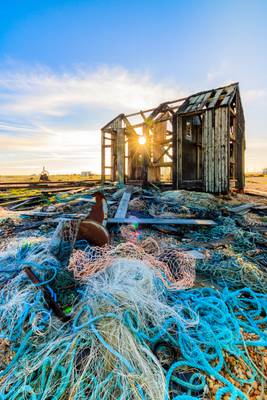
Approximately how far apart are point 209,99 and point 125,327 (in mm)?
11888

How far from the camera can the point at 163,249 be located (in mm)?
4145

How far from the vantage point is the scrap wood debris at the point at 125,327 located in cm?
165

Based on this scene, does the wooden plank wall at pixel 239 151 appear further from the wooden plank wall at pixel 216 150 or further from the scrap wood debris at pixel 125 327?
the scrap wood debris at pixel 125 327

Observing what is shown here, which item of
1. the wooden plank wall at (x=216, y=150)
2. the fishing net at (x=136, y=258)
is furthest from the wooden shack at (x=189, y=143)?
the fishing net at (x=136, y=258)

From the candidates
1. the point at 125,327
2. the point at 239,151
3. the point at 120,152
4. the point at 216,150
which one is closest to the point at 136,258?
the point at 125,327

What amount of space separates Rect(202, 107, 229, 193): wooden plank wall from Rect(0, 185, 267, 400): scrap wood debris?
25.4 feet

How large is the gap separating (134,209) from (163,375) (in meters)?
6.38

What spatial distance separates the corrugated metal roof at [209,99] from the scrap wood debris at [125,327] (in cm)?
945

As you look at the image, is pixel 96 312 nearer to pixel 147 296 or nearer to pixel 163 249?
pixel 147 296

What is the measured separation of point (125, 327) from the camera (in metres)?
1.94

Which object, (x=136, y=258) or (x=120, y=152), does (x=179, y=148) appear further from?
(x=136, y=258)

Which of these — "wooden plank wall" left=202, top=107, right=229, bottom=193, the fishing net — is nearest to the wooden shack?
"wooden plank wall" left=202, top=107, right=229, bottom=193

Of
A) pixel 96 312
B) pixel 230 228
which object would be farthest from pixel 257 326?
pixel 230 228

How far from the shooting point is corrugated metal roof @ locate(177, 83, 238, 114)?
10.7 meters
